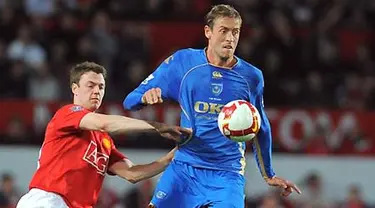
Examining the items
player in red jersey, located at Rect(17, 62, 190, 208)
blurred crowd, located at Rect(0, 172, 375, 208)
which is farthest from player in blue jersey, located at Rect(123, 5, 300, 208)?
blurred crowd, located at Rect(0, 172, 375, 208)

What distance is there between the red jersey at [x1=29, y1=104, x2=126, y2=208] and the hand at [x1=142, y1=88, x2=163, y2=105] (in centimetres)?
53

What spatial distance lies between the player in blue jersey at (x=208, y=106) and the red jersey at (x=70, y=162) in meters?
0.47

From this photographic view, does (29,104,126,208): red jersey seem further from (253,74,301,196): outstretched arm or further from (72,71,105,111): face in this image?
(253,74,301,196): outstretched arm

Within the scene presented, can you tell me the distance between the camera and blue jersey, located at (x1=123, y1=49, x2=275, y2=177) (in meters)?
8.03

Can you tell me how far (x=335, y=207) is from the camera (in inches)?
585

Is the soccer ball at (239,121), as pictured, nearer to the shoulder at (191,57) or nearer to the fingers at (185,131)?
the fingers at (185,131)

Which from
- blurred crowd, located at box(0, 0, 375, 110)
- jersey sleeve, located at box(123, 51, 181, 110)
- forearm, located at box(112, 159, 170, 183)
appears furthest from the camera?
blurred crowd, located at box(0, 0, 375, 110)

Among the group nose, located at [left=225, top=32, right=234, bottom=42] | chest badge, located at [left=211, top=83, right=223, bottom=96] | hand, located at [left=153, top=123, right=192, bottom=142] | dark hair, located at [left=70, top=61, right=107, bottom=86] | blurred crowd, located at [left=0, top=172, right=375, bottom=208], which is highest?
nose, located at [left=225, top=32, right=234, bottom=42]

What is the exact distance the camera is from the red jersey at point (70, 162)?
775cm

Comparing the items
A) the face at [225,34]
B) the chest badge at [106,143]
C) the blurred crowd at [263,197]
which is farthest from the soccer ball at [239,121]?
the blurred crowd at [263,197]

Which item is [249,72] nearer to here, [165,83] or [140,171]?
[165,83]

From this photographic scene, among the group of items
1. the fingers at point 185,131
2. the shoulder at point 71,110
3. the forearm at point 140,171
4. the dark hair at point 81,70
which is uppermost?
the dark hair at point 81,70

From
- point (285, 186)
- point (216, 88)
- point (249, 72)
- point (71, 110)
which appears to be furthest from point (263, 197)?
point (71, 110)

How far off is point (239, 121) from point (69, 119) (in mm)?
1266
